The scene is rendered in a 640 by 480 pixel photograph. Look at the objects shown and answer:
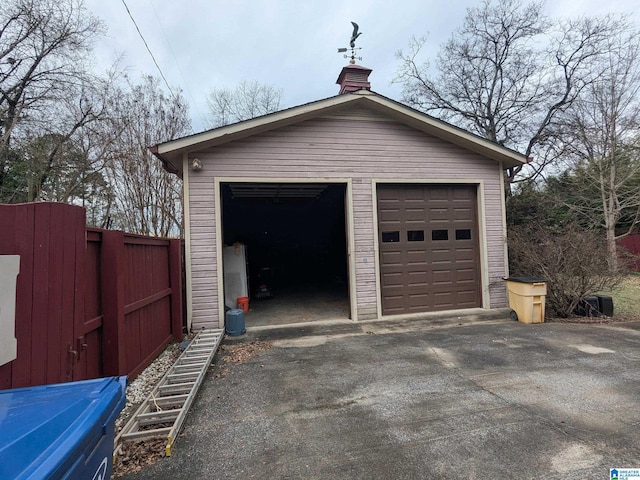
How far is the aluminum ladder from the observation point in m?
2.54

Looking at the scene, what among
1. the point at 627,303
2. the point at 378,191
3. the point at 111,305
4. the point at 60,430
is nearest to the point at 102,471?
the point at 60,430

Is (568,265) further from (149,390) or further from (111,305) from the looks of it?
(111,305)

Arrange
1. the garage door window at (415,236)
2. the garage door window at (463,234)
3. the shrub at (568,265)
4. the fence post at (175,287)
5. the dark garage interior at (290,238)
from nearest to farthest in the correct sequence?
1. the fence post at (175,287)
2. the shrub at (568,265)
3. the garage door window at (415,236)
4. the garage door window at (463,234)
5. the dark garage interior at (290,238)

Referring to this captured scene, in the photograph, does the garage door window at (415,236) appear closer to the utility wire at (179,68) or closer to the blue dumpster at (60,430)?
the blue dumpster at (60,430)

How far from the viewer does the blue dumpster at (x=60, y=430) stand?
100cm

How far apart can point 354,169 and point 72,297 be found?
5191mm

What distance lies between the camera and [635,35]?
1173cm

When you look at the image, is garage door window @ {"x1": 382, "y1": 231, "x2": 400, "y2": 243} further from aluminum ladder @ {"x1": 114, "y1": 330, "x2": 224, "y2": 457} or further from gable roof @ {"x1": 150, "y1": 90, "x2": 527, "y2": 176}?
aluminum ladder @ {"x1": 114, "y1": 330, "x2": 224, "y2": 457}

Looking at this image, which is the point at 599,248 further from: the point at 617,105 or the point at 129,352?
the point at 617,105

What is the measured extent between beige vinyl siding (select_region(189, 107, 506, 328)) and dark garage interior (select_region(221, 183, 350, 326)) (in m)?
2.85

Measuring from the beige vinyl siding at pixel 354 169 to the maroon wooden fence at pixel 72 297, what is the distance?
1.87 m

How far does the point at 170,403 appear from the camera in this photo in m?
3.07

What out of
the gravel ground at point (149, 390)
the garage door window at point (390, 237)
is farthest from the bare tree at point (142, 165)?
the garage door window at point (390, 237)

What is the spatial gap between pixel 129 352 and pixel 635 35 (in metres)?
18.0
